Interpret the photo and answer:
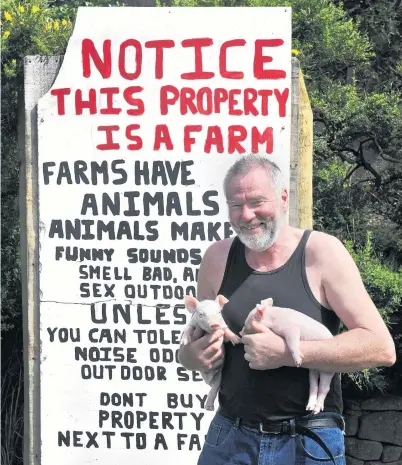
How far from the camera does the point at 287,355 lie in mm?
3150

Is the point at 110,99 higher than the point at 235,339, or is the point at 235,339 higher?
the point at 110,99

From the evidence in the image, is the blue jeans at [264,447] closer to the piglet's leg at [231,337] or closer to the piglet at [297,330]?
the piglet at [297,330]

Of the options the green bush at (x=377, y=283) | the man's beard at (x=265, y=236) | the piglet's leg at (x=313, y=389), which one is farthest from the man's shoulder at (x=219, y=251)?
the green bush at (x=377, y=283)

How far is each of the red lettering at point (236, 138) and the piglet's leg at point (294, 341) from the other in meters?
1.66

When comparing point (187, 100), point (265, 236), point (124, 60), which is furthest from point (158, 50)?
point (265, 236)

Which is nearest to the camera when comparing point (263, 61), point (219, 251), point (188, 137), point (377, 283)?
point (219, 251)

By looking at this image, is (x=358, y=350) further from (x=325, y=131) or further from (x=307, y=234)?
(x=325, y=131)

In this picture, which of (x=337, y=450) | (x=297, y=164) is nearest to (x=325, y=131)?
(x=297, y=164)

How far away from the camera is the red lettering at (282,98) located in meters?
4.59

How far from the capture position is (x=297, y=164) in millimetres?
4750

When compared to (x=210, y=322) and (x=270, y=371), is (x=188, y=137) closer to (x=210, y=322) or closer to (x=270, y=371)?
(x=210, y=322)

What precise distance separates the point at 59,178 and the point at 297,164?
1203mm

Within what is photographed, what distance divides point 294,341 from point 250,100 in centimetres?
178

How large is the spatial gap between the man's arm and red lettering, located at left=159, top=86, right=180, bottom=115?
173cm
